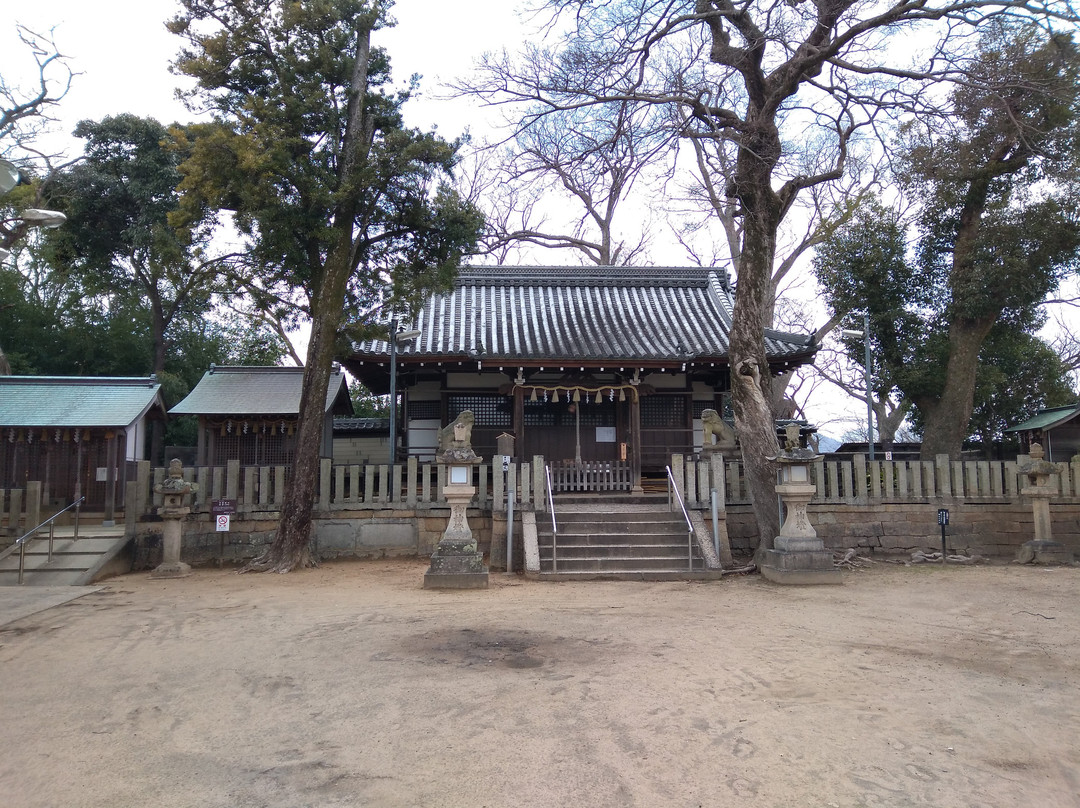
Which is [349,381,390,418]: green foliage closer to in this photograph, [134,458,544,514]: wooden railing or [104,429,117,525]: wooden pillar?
[104,429,117,525]: wooden pillar

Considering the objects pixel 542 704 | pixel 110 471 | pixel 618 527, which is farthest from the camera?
pixel 110 471

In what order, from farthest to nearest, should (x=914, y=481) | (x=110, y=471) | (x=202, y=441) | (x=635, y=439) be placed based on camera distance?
(x=202, y=441) → (x=635, y=439) → (x=110, y=471) → (x=914, y=481)

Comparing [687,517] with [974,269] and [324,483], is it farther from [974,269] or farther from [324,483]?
[974,269]

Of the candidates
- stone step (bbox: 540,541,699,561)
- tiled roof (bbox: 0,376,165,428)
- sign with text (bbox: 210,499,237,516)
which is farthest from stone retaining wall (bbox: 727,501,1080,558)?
tiled roof (bbox: 0,376,165,428)

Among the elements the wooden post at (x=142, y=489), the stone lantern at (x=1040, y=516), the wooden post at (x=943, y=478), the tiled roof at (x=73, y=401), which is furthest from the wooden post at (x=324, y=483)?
the stone lantern at (x=1040, y=516)

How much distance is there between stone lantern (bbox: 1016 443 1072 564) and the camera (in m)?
12.1

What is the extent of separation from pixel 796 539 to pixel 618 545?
8.84 ft

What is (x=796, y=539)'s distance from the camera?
1023cm

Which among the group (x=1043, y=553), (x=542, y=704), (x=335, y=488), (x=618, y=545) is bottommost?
(x=542, y=704)

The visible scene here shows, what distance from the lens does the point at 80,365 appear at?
22.9 m

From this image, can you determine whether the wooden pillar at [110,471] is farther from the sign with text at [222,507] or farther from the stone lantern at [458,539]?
the stone lantern at [458,539]

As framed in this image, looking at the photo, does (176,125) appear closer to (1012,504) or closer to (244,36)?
(244,36)

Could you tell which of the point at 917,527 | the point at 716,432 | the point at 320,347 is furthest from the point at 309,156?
the point at 917,527

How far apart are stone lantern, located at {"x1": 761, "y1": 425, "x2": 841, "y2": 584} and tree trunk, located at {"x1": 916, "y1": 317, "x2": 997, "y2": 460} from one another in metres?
7.91
